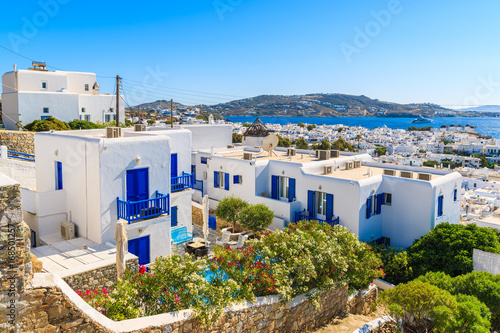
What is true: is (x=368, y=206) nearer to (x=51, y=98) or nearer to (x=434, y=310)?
(x=434, y=310)

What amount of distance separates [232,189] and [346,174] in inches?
266

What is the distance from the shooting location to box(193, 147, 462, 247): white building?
17.5 m

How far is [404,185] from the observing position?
1811 cm

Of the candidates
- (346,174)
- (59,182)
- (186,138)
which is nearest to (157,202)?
(59,182)

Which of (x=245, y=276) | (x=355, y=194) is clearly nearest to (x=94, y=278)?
(x=245, y=276)

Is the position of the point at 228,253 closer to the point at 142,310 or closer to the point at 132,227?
the point at 142,310

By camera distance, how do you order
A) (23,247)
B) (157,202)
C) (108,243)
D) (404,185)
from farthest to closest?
(404,185), (157,202), (108,243), (23,247)

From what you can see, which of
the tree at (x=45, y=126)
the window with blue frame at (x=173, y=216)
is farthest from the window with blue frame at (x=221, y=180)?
the tree at (x=45, y=126)

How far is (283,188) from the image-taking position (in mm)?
21328

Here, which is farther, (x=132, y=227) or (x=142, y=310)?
(x=132, y=227)

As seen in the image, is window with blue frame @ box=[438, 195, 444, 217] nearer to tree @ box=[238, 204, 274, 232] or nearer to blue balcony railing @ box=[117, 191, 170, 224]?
tree @ box=[238, 204, 274, 232]

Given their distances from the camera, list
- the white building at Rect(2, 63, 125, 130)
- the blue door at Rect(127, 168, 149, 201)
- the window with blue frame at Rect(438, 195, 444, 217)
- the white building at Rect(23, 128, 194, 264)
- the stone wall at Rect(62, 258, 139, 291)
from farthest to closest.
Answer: the white building at Rect(2, 63, 125, 130) < the window with blue frame at Rect(438, 195, 444, 217) < the blue door at Rect(127, 168, 149, 201) < the white building at Rect(23, 128, 194, 264) < the stone wall at Rect(62, 258, 139, 291)

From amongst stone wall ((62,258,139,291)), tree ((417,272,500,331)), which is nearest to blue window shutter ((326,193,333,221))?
tree ((417,272,500,331))

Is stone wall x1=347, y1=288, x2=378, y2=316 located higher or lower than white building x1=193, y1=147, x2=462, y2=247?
lower
